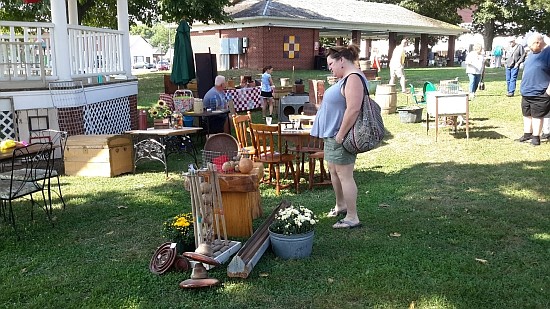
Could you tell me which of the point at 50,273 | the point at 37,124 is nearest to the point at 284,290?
the point at 50,273

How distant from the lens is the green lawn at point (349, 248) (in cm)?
388

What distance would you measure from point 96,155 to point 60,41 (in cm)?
223

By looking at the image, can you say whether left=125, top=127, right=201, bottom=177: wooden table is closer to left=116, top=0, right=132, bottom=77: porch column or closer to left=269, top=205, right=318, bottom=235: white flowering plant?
left=116, top=0, right=132, bottom=77: porch column

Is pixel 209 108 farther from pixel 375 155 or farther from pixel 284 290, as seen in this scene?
pixel 284 290

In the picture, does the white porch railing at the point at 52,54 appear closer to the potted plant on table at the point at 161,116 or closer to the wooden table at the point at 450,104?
the potted plant on table at the point at 161,116

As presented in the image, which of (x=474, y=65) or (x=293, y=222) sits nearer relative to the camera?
(x=293, y=222)

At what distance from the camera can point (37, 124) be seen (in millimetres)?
8859

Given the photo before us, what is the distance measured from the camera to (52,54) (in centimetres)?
892

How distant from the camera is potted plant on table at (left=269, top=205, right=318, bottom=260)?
4.49 meters

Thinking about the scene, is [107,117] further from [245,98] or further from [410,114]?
[410,114]

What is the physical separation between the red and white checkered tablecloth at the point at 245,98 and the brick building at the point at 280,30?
11.2 metres

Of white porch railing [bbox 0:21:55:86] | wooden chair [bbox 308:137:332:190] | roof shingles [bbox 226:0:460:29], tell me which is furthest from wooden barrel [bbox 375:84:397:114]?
roof shingles [bbox 226:0:460:29]

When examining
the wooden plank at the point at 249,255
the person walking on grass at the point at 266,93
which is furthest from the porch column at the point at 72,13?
the wooden plank at the point at 249,255

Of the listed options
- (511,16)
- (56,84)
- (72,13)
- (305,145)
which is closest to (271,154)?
(305,145)
